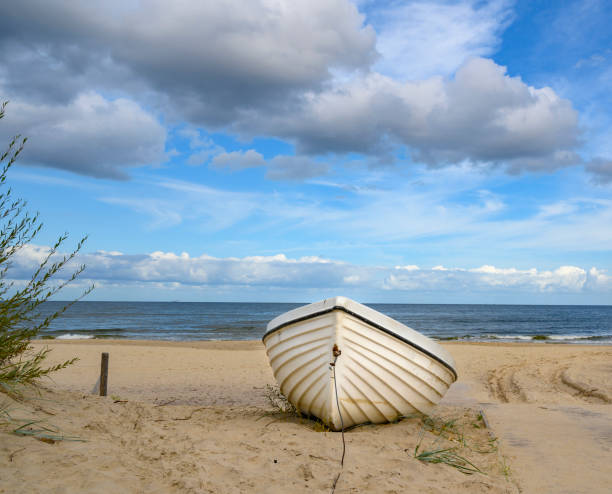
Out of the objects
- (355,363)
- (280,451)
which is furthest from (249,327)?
(280,451)

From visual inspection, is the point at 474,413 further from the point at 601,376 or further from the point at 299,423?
the point at 601,376

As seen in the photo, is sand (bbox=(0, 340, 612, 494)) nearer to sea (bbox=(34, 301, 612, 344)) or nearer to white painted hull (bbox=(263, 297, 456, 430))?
white painted hull (bbox=(263, 297, 456, 430))

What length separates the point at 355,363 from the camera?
5.24 m

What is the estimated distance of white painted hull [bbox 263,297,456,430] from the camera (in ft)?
17.2

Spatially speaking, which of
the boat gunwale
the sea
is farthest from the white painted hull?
the sea

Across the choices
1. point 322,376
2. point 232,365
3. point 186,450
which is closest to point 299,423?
point 322,376

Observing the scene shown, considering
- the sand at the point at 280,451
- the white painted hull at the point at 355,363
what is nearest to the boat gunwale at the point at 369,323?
the white painted hull at the point at 355,363

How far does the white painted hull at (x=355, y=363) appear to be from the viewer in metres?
5.25

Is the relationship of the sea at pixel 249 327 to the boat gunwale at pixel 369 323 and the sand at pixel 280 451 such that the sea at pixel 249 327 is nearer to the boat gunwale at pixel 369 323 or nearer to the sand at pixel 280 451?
the sand at pixel 280 451

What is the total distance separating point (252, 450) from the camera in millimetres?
4703

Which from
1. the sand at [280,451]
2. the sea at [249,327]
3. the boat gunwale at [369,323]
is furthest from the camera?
the sea at [249,327]

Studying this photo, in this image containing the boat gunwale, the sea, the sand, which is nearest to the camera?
the sand

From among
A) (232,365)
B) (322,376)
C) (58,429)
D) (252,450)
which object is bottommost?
(232,365)

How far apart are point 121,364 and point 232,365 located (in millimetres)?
3334
